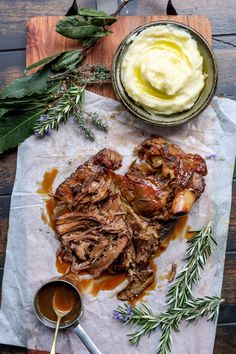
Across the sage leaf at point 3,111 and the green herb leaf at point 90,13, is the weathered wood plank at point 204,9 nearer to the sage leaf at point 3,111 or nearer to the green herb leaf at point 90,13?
the green herb leaf at point 90,13

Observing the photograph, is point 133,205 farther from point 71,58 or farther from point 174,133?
point 71,58

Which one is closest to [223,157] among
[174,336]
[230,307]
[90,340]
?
[230,307]

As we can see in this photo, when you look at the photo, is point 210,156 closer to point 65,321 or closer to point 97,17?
point 97,17

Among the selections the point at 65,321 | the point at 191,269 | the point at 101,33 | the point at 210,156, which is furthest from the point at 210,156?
the point at 65,321

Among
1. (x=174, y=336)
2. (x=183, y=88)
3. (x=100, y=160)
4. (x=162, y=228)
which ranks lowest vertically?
(x=174, y=336)

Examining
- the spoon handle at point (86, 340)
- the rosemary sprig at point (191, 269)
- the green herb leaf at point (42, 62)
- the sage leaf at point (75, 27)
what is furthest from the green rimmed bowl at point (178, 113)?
the spoon handle at point (86, 340)

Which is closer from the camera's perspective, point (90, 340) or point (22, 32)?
point (90, 340)

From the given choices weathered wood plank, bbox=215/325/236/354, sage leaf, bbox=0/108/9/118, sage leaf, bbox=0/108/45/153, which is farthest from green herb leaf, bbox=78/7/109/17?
weathered wood plank, bbox=215/325/236/354
